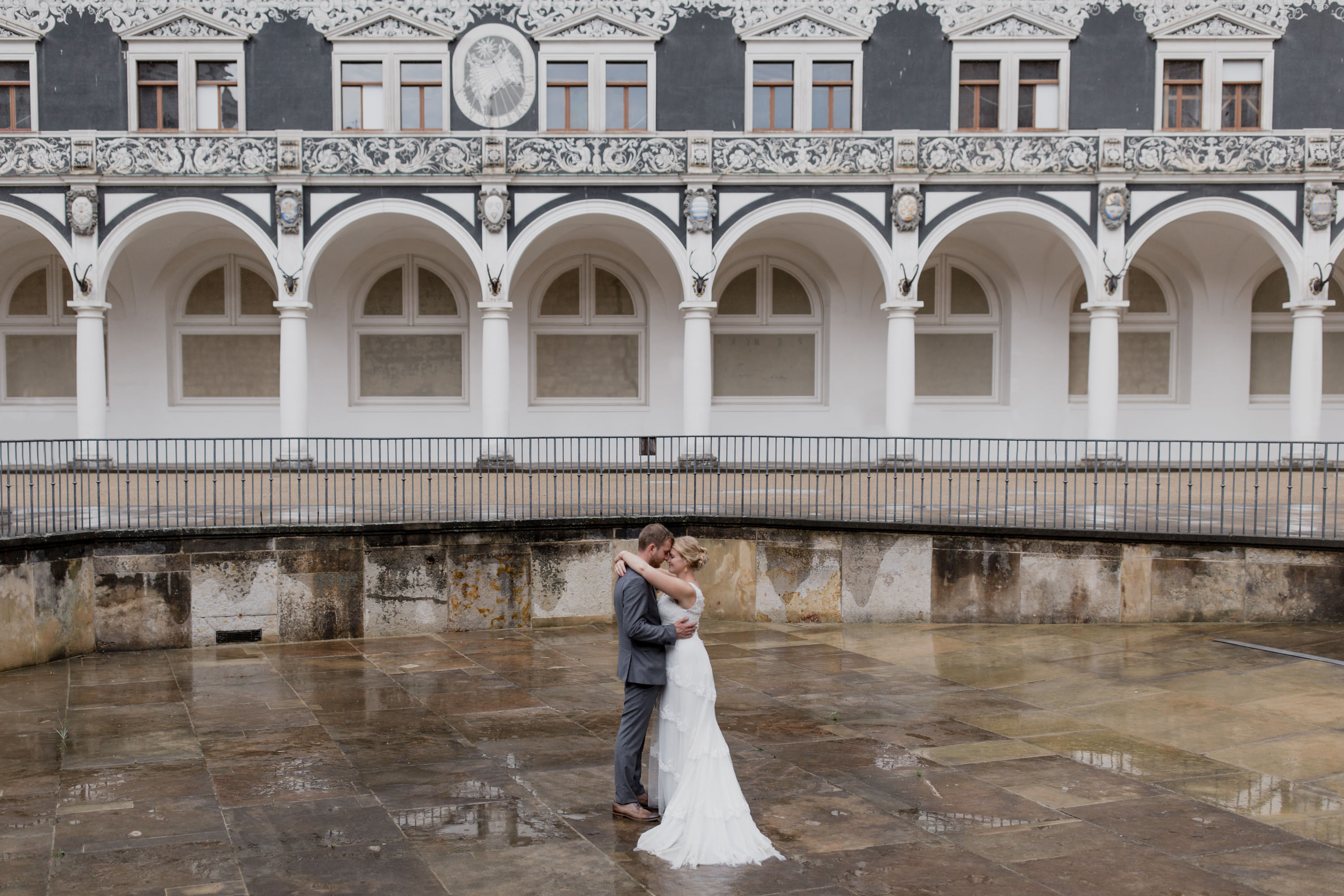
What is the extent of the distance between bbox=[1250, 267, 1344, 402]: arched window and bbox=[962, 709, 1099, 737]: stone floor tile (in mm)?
20562

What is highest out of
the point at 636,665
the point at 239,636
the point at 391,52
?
the point at 391,52

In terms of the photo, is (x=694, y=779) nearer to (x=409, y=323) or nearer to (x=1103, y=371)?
(x=1103, y=371)

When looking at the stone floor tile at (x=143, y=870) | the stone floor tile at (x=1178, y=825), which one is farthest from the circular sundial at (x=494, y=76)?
the stone floor tile at (x=1178, y=825)

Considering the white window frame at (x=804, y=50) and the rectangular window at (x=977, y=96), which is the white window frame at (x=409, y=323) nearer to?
the white window frame at (x=804, y=50)

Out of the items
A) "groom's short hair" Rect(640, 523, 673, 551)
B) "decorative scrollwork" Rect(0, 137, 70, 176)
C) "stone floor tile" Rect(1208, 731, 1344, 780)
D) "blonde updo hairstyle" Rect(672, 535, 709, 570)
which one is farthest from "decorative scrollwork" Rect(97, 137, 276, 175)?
"stone floor tile" Rect(1208, 731, 1344, 780)

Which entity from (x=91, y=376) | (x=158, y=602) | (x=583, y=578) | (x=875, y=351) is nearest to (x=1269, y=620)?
(x=583, y=578)

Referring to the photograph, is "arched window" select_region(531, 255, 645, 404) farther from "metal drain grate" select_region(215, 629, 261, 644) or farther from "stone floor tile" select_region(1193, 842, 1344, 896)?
"stone floor tile" select_region(1193, 842, 1344, 896)

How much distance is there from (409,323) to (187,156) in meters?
5.66

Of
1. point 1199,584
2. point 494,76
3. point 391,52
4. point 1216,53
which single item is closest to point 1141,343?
point 1216,53

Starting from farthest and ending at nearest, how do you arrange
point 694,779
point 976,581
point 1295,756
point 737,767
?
point 976,581 < point 1295,756 < point 737,767 < point 694,779

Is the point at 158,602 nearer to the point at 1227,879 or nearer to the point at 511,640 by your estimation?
the point at 511,640

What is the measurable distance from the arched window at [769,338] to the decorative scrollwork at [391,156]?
6.55 m

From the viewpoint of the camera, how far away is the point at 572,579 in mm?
12602

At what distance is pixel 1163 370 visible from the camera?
2642 cm
